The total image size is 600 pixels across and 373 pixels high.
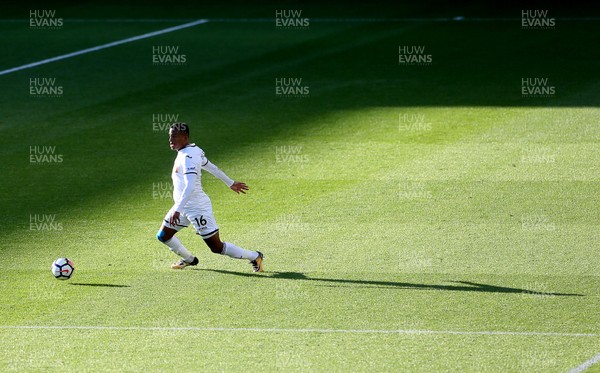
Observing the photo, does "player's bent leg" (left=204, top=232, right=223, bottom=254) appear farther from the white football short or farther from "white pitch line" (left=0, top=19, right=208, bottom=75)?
"white pitch line" (left=0, top=19, right=208, bottom=75)

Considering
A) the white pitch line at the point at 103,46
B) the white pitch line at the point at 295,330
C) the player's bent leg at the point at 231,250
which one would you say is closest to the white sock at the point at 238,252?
the player's bent leg at the point at 231,250

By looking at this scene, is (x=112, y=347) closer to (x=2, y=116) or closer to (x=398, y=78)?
(x=2, y=116)

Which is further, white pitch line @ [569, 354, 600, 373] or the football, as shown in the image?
the football

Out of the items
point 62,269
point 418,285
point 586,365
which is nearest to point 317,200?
point 418,285

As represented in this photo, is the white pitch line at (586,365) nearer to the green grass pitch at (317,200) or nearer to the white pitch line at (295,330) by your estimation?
the green grass pitch at (317,200)

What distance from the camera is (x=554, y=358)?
36.6ft

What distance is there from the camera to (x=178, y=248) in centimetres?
1395

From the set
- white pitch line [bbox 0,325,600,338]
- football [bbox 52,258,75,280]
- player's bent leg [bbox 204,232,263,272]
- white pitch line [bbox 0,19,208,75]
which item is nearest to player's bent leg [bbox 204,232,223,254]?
player's bent leg [bbox 204,232,263,272]

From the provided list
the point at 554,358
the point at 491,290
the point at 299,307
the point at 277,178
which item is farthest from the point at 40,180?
the point at 554,358

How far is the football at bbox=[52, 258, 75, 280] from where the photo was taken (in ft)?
44.7

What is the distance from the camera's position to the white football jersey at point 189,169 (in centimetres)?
1348

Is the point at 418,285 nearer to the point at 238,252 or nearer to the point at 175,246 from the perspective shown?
the point at 238,252

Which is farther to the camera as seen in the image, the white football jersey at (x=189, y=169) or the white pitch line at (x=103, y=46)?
the white pitch line at (x=103, y=46)

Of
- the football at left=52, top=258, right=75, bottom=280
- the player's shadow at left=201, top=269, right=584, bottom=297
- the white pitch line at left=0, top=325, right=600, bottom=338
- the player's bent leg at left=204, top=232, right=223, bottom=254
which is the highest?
the player's bent leg at left=204, top=232, right=223, bottom=254
